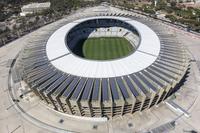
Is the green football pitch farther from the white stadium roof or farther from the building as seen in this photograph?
the building

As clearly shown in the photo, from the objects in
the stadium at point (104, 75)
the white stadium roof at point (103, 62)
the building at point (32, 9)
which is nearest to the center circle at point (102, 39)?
the stadium at point (104, 75)

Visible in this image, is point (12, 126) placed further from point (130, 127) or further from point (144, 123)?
point (144, 123)

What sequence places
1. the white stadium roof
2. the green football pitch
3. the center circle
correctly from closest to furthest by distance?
the white stadium roof
the green football pitch
the center circle

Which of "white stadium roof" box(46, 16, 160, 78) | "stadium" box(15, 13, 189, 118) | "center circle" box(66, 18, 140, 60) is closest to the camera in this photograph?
"stadium" box(15, 13, 189, 118)

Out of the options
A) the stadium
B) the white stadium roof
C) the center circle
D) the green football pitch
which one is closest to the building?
the center circle

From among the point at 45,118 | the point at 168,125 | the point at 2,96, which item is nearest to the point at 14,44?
the point at 2,96

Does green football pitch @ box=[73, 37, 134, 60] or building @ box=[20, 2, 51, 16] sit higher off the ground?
building @ box=[20, 2, 51, 16]

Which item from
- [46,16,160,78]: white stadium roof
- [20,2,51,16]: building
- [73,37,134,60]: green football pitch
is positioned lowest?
[73,37,134,60]: green football pitch
